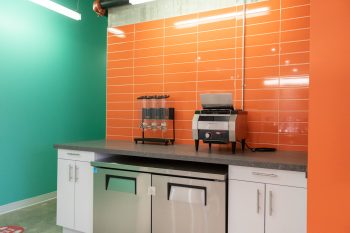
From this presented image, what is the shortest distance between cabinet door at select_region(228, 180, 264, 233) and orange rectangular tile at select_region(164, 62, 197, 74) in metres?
1.34

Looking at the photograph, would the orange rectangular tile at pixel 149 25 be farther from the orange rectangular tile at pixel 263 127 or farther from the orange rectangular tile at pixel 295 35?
the orange rectangular tile at pixel 263 127

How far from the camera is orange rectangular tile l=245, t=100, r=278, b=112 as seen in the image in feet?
7.61

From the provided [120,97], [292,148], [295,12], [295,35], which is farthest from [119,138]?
[295,12]

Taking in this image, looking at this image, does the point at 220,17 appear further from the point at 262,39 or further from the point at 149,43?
the point at 149,43

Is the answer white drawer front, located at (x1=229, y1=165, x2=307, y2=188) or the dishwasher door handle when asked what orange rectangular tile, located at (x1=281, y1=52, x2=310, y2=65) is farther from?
the dishwasher door handle

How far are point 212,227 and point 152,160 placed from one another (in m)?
0.81

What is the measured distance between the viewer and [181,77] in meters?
2.74

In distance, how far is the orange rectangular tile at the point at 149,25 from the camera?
9.40ft

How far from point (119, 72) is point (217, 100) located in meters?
1.49

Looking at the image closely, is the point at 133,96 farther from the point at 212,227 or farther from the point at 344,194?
the point at 344,194

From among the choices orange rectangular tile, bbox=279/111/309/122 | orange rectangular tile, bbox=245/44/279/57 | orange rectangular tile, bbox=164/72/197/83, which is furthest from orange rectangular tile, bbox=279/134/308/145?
orange rectangular tile, bbox=164/72/197/83

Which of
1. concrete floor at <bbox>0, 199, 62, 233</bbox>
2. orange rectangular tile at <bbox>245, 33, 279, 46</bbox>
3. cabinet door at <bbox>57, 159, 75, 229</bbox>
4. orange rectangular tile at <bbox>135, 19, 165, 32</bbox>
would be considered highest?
orange rectangular tile at <bbox>135, 19, 165, 32</bbox>

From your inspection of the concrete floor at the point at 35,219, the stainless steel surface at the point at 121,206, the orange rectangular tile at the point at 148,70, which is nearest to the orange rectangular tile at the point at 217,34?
the orange rectangular tile at the point at 148,70

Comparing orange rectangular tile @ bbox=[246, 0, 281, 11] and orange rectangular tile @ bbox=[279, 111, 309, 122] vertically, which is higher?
orange rectangular tile @ bbox=[246, 0, 281, 11]
